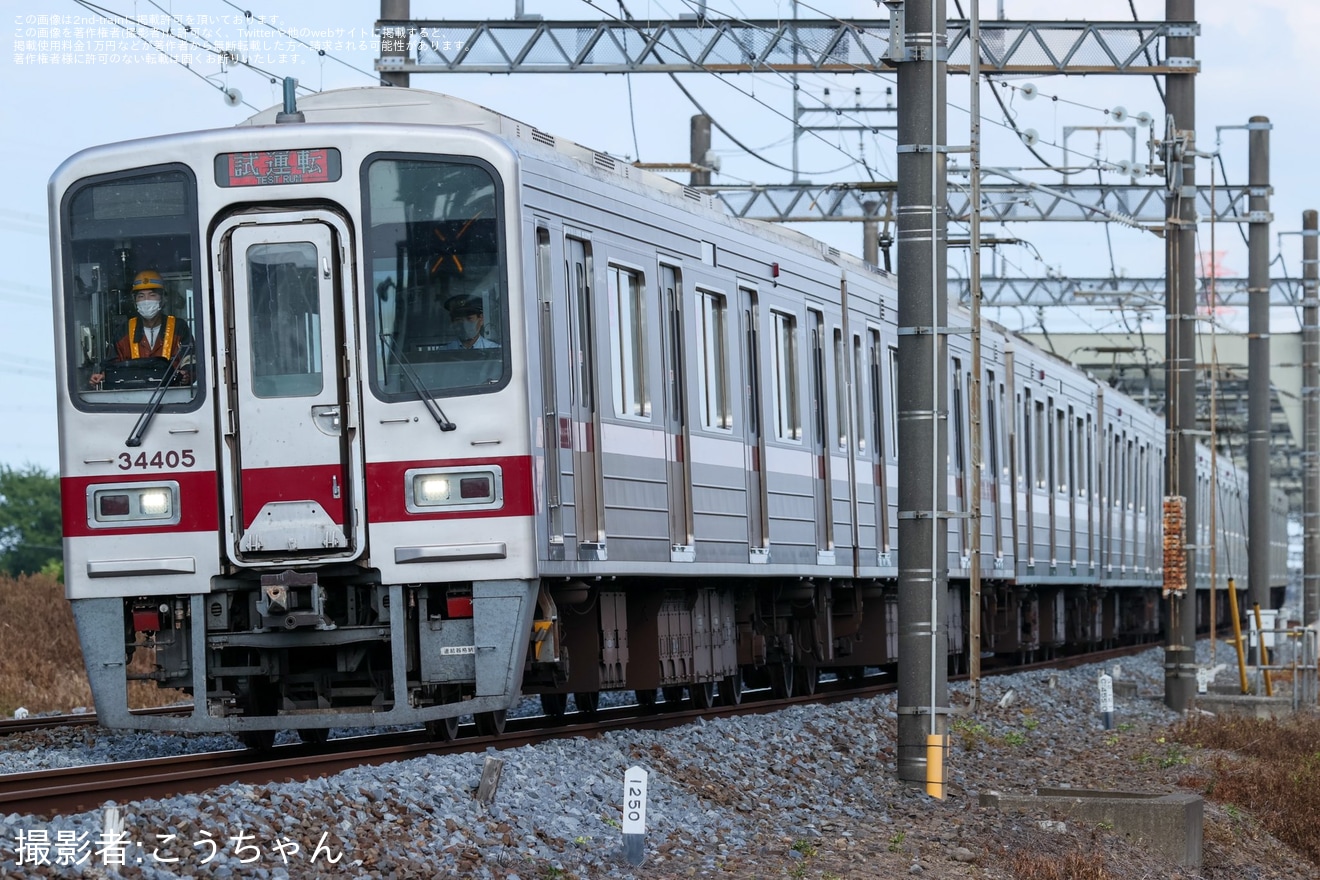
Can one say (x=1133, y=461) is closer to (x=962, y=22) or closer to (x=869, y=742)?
(x=962, y=22)

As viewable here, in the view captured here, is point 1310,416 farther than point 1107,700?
Yes

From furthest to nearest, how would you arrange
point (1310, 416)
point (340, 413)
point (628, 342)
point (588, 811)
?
1. point (1310, 416)
2. point (628, 342)
3. point (340, 413)
4. point (588, 811)

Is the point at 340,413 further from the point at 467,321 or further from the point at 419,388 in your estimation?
the point at 467,321

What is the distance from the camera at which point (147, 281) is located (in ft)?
34.1

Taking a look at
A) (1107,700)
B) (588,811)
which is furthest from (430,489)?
(1107,700)

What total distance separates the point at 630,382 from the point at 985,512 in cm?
965

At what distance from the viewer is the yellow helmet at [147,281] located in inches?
408

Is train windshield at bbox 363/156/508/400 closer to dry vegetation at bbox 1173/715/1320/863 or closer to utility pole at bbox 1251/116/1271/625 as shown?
dry vegetation at bbox 1173/715/1320/863

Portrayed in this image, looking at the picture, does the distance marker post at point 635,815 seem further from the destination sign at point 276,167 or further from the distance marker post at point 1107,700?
the distance marker post at point 1107,700

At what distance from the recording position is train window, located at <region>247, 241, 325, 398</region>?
1019cm

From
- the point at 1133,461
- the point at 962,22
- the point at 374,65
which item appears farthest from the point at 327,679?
the point at 1133,461

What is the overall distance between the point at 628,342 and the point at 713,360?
4.85ft

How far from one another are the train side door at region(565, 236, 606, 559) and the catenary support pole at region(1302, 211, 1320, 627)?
23557 millimetres

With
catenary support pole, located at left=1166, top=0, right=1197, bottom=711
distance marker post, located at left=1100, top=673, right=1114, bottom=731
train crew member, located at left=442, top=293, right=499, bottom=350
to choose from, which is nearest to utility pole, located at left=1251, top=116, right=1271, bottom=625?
catenary support pole, located at left=1166, top=0, right=1197, bottom=711
